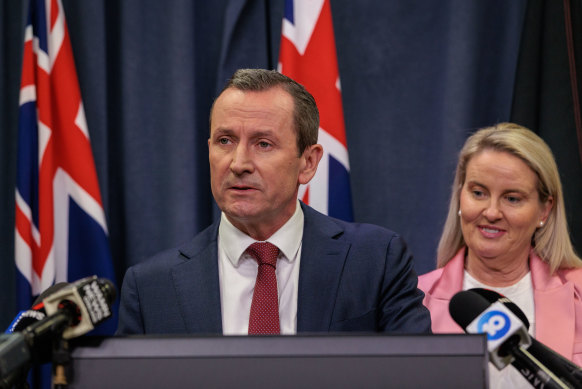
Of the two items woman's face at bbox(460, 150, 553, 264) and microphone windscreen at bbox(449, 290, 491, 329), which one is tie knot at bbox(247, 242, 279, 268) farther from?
woman's face at bbox(460, 150, 553, 264)

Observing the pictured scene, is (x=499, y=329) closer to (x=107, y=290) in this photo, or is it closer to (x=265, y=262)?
(x=107, y=290)

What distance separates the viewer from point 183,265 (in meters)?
1.77

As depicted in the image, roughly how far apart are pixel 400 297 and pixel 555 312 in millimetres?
875

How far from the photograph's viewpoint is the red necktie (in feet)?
5.43

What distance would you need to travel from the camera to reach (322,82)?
2.87 meters

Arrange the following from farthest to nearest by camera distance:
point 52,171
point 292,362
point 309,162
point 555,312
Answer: point 52,171 → point 555,312 → point 309,162 → point 292,362

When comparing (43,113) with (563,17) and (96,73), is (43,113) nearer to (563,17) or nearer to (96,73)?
(96,73)

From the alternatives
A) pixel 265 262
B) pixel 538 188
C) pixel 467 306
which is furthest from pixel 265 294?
pixel 538 188

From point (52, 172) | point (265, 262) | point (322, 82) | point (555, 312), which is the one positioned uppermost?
point (322, 82)

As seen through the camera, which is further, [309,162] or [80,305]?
[309,162]

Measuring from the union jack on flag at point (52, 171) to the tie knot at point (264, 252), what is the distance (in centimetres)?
122

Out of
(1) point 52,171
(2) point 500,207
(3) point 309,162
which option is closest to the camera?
Result: (3) point 309,162

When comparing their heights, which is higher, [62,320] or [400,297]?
[62,320]

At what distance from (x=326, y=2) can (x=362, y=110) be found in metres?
0.58
